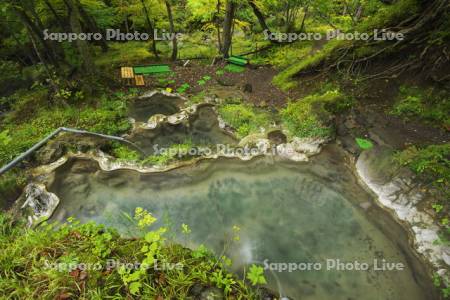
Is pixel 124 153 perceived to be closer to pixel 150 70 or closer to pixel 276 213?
pixel 276 213

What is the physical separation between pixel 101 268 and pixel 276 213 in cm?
390

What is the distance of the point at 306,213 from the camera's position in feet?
19.2

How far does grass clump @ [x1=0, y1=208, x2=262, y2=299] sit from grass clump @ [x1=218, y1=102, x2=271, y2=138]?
4900 millimetres

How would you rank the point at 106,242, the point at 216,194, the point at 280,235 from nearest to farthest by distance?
the point at 106,242 → the point at 280,235 → the point at 216,194

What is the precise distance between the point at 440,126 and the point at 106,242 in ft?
27.8

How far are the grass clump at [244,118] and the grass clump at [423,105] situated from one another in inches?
157

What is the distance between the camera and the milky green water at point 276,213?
15.4ft

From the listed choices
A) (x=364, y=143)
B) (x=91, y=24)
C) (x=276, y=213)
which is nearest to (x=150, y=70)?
(x=91, y=24)

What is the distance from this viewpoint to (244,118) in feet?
27.6

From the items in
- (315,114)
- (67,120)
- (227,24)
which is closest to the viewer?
(315,114)

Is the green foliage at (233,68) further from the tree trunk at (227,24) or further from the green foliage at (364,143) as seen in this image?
the green foliage at (364,143)

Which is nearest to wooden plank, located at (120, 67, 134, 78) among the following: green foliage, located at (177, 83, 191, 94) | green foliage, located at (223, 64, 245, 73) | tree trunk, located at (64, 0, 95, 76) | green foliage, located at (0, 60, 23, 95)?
tree trunk, located at (64, 0, 95, 76)

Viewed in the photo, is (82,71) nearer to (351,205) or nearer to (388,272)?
(351,205)

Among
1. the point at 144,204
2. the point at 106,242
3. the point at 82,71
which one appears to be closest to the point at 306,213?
the point at 144,204
